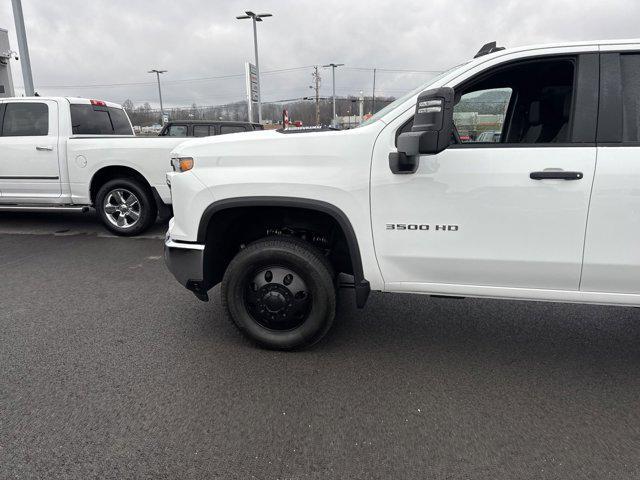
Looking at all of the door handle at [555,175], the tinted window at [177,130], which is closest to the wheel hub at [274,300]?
the door handle at [555,175]

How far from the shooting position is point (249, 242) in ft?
11.4

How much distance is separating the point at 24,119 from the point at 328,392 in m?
6.63

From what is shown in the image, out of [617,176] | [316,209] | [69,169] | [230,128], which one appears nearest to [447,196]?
[316,209]

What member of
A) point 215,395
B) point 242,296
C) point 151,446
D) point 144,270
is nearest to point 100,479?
point 151,446

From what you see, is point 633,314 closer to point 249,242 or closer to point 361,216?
point 361,216

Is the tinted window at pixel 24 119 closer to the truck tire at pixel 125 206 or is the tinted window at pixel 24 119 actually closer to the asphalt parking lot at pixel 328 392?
the truck tire at pixel 125 206

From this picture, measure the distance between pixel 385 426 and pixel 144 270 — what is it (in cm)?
366

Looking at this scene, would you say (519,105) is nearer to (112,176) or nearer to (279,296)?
(279,296)

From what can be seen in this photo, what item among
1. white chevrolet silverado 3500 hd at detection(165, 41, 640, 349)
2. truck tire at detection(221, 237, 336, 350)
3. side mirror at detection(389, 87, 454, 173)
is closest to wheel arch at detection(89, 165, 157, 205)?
white chevrolet silverado 3500 hd at detection(165, 41, 640, 349)

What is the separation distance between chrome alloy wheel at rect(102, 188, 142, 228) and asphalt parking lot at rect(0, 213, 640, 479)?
2617mm

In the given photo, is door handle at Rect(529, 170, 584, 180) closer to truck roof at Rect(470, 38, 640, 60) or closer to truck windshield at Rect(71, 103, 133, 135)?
truck roof at Rect(470, 38, 640, 60)

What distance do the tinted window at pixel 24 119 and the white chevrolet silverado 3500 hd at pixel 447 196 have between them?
199 inches

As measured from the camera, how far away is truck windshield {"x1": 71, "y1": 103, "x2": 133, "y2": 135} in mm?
6978

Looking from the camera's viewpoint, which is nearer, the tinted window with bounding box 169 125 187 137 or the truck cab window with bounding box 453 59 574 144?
the truck cab window with bounding box 453 59 574 144
